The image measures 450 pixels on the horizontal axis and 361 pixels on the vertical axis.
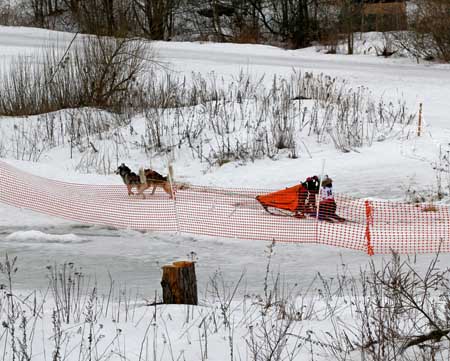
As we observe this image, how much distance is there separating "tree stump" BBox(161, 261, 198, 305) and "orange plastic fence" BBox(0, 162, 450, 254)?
4.39 meters

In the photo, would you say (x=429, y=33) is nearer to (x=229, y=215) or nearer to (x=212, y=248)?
(x=229, y=215)

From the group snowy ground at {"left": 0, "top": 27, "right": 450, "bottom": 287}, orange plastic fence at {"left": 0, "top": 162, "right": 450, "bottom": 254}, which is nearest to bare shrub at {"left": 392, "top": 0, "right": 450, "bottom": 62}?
snowy ground at {"left": 0, "top": 27, "right": 450, "bottom": 287}

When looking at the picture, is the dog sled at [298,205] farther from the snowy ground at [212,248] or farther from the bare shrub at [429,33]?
the bare shrub at [429,33]

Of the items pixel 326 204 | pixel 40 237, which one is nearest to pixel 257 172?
pixel 326 204

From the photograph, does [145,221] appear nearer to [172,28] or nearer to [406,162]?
[406,162]

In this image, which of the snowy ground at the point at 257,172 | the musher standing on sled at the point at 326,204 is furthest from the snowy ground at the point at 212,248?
the musher standing on sled at the point at 326,204

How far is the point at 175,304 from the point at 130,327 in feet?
2.22

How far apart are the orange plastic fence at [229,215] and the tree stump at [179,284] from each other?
4391mm

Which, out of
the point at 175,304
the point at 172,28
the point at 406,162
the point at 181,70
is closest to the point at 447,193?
the point at 406,162

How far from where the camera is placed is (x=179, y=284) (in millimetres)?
6844

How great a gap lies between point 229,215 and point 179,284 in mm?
5902

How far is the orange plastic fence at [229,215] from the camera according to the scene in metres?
11.4

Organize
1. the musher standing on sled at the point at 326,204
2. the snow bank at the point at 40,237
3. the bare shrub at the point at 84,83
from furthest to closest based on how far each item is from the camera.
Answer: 1. the bare shrub at the point at 84,83
2. the musher standing on sled at the point at 326,204
3. the snow bank at the point at 40,237

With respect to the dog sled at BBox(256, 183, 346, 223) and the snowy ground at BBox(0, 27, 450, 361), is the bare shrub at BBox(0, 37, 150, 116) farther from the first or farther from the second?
the dog sled at BBox(256, 183, 346, 223)
